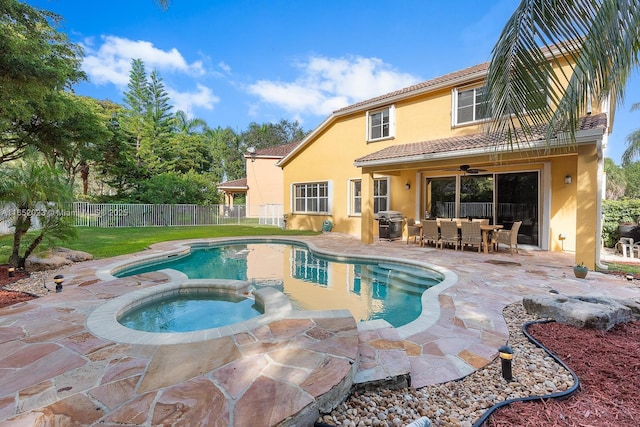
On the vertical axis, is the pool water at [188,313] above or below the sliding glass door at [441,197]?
below

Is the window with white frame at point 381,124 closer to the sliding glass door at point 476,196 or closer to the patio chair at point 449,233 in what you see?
the sliding glass door at point 476,196

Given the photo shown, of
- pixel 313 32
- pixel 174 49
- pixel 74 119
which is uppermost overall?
pixel 174 49

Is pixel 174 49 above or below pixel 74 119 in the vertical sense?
above

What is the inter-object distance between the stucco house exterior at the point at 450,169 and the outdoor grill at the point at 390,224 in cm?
54

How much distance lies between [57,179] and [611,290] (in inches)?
461

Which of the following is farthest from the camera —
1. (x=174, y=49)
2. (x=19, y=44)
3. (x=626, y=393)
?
(x=174, y=49)

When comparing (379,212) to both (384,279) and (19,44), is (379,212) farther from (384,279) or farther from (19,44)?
(19,44)

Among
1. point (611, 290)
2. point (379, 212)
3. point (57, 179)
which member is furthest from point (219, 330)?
point (379, 212)

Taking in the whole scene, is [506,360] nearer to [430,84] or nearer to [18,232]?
[18,232]

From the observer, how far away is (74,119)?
51.3 ft

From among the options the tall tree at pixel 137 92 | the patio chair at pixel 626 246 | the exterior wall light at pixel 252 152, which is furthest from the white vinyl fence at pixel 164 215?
the patio chair at pixel 626 246

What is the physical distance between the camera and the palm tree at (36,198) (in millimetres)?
6207

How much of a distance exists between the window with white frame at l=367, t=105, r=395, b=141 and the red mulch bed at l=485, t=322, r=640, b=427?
11265 millimetres

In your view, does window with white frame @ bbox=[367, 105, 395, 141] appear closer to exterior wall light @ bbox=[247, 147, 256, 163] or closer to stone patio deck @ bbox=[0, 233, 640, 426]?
stone patio deck @ bbox=[0, 233, 640, 426]
